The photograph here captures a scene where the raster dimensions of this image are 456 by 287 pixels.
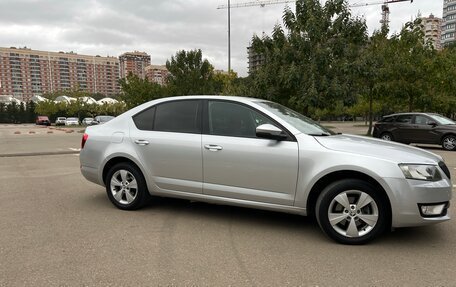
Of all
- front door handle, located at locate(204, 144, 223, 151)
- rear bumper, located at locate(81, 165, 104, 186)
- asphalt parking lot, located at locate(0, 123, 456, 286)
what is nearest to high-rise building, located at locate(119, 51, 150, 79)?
rear bumper, located at locate(81, 165, 104, 186)

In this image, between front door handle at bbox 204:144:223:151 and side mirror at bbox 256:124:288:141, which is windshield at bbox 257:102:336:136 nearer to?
side mirror at bbox 256:124:288:141

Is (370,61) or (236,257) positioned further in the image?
(370,61)

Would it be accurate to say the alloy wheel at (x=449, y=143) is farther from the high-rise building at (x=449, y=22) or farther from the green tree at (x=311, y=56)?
the high-rise building at (x=449, y=22)

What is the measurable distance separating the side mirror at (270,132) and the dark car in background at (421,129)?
1206 cm

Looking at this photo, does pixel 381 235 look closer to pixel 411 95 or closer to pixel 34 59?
pixel 411 95

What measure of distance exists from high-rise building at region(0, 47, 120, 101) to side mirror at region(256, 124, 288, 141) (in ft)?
372

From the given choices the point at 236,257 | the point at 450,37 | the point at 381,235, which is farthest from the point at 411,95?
the point at 450,37

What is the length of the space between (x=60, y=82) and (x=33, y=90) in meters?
9.55

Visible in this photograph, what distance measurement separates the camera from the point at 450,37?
10900 cm

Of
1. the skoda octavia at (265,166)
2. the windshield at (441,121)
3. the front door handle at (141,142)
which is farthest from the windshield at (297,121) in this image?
the windshield at (441,121)

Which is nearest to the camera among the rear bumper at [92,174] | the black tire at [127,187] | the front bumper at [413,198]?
the front bumper at [413,198]

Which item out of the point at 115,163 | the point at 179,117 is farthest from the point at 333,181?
the point at 115,163

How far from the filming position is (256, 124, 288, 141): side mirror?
4.09 m

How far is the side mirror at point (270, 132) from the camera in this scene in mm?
4086
